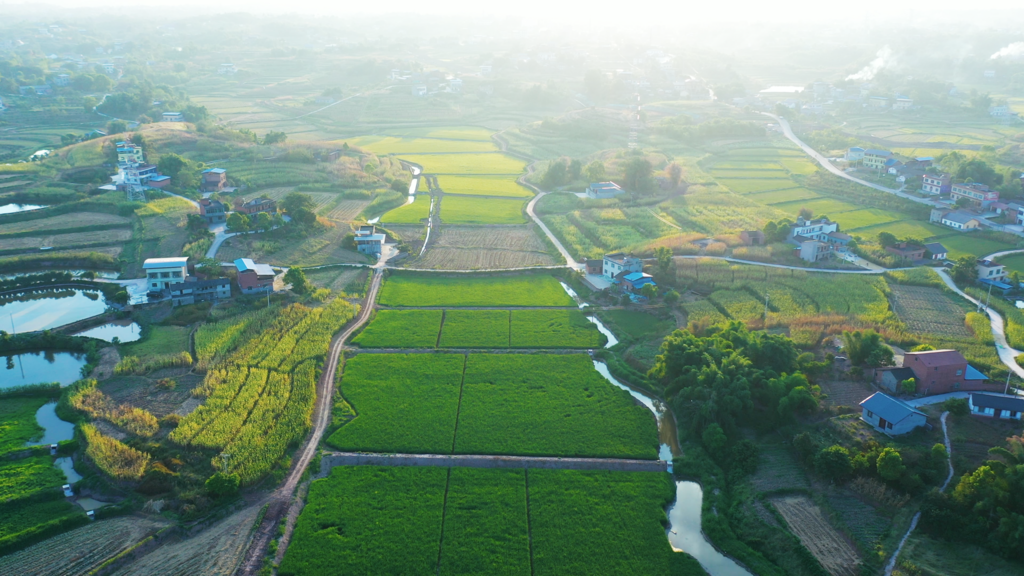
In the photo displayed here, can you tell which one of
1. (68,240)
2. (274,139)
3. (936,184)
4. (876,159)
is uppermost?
(274,139)

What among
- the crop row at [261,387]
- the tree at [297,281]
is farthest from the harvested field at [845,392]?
the tree at [297,281]

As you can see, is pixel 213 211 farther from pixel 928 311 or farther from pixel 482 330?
pixel 928 311

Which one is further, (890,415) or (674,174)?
(674,174)

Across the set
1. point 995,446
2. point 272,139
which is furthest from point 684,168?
point 995,446

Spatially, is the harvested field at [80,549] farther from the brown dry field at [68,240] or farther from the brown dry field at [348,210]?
the brown dry field at [348,210]

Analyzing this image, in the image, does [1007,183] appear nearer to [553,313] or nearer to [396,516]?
[553,313]

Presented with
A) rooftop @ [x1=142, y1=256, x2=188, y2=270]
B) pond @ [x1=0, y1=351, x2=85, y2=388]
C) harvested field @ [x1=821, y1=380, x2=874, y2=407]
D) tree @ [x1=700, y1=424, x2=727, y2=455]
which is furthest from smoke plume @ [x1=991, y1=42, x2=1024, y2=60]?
pond @ [x1=0, y1=351, x2=85, y2=388]

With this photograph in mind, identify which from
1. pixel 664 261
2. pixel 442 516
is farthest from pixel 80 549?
pixel 664 261
